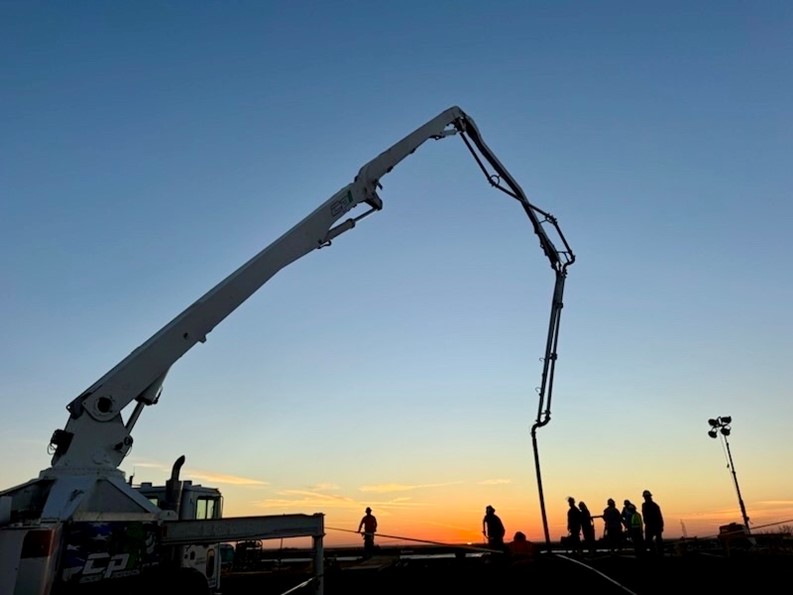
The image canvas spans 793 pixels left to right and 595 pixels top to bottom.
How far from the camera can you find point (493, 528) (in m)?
20.3

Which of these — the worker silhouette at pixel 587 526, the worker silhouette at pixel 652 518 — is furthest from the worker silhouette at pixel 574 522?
the worker silhouette at pixel 652 518

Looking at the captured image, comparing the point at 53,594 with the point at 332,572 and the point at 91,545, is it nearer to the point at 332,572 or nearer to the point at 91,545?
the point at 91,545

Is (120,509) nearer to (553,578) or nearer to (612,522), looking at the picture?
(553,578)

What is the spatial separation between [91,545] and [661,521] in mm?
18313

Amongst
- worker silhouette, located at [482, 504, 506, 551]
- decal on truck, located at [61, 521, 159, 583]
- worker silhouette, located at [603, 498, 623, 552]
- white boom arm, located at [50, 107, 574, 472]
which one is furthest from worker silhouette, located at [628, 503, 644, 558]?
decal on truck, located at [61, 521, 159, 583]

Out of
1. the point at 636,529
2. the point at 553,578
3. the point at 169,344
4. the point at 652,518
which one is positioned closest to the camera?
the point at 169,344

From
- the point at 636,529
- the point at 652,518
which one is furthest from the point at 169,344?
the point at 636,529

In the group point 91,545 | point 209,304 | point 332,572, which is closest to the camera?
point 91,545

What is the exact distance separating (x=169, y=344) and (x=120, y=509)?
2809 millimetres

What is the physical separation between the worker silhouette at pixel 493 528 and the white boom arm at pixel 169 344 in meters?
11.8

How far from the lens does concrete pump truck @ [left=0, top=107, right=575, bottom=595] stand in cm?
715

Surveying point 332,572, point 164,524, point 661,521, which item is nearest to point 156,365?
point 164,524

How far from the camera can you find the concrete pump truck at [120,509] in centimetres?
715

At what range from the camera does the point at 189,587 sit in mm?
8156
